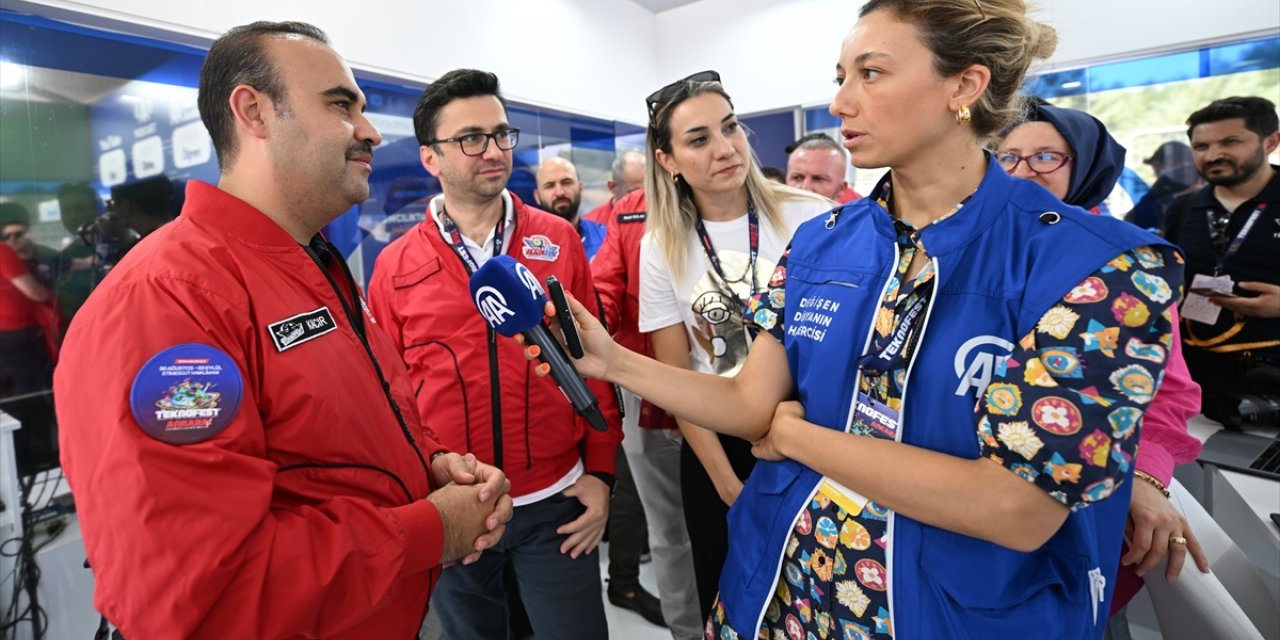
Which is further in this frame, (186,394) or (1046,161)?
(1046,161)

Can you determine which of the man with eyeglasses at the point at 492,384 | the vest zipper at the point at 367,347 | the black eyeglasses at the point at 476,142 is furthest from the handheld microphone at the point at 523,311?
the black eyeglasses at the point at 476,142

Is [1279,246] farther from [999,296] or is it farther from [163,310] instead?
[163,310]

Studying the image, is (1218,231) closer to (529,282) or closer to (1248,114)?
(1248,114)

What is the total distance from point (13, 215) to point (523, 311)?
90.8 inches

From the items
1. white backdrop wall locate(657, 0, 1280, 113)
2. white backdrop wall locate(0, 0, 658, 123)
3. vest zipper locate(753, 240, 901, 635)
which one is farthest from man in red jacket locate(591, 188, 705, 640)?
white backdrop wall locate(657, 0, 1280, 113)

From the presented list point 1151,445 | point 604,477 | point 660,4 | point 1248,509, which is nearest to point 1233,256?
point 1248,509

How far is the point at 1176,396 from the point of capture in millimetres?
1254

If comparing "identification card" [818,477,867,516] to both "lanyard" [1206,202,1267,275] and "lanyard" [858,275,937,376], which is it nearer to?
"lanyard" [858,275,937,376]

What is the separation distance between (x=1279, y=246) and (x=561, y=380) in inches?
131

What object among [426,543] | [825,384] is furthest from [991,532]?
[426,543]

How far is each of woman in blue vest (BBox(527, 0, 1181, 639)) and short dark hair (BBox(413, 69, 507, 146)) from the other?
1.18m

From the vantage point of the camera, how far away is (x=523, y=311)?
47.1 inches

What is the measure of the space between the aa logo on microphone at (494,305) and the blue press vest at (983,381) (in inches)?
22.0

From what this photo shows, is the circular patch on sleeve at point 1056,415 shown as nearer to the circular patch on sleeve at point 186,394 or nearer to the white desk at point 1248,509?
the circular patch on sleeve at point 186,394
